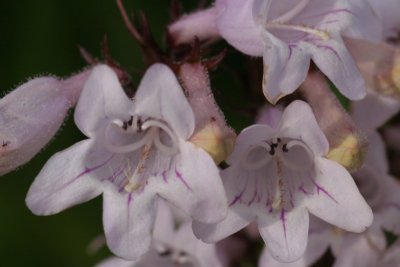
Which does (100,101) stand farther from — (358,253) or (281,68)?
(358,253)

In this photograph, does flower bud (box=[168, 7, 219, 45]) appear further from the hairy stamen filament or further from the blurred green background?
the blurred green background

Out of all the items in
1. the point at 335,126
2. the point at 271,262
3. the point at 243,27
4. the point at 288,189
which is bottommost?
the point at 271,262

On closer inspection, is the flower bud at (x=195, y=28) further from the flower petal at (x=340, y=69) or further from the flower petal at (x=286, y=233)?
the flower petal at (x=286, y=233)

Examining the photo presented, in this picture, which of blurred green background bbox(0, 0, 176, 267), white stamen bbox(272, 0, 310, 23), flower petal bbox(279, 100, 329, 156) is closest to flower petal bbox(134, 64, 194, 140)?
flower petal bbox(279, 100, 329, 156)

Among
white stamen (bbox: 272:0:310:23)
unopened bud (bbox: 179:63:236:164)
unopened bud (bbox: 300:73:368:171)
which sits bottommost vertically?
unopened bud (bbox: 300:73:368:171)

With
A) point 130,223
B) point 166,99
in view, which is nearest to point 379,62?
point 166,99

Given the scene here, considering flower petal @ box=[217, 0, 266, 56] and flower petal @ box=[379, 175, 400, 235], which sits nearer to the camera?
flower petal @ box=[217, 0, 266, 56]

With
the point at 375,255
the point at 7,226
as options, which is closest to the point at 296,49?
the point at 375,255
